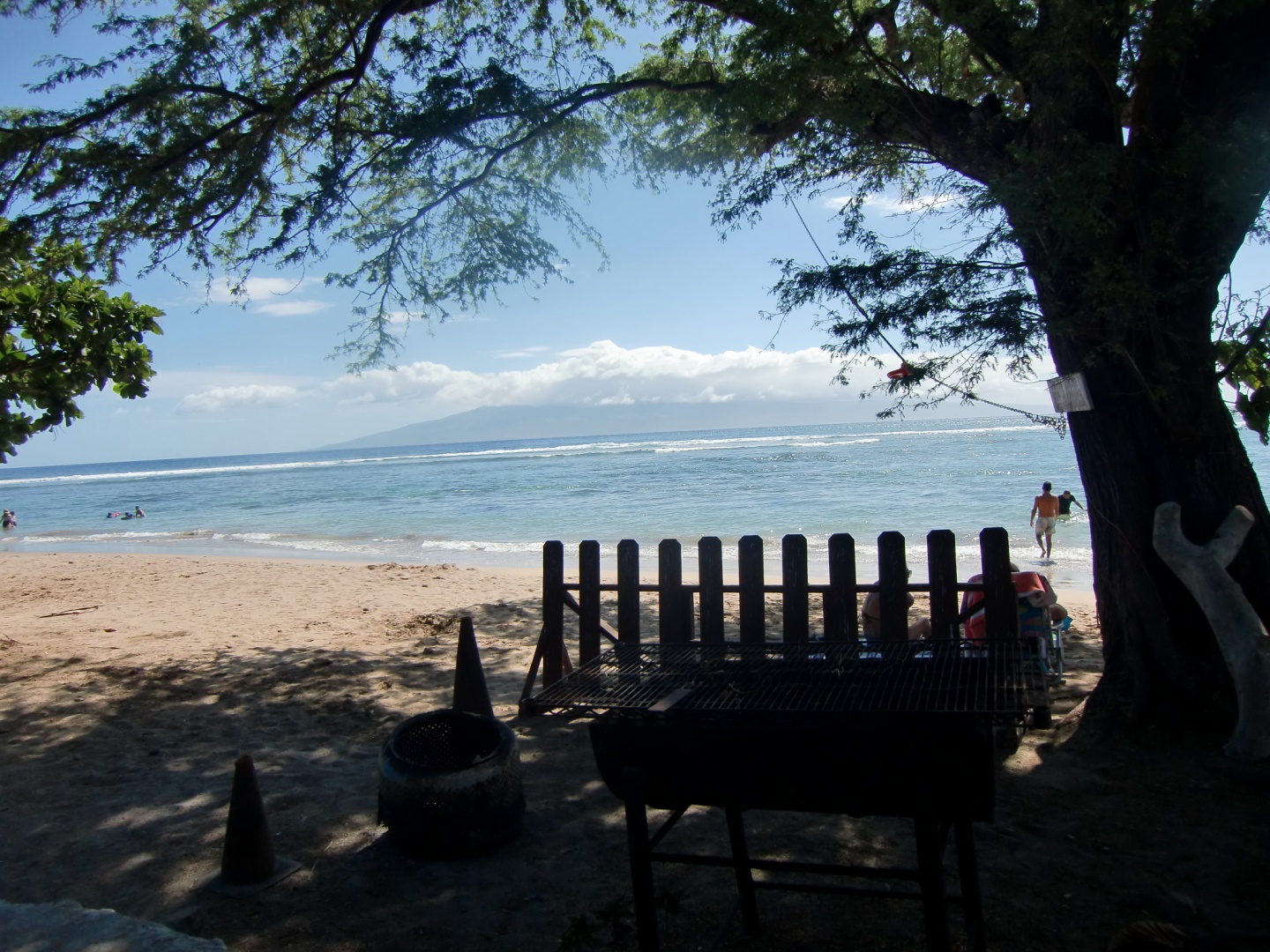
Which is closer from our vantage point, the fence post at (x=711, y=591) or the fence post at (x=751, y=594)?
the fence post at (x=751, y=594)

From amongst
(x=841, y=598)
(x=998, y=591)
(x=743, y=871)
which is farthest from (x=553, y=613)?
(x=743, y=871)

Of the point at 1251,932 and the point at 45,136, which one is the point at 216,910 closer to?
the point at 1251,932

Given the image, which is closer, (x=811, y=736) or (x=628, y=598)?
(x=811, y=736)

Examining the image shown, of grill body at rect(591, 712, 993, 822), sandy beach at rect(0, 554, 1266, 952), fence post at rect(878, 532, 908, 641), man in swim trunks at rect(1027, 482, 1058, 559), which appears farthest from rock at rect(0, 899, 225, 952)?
man in swim trunks at rect(1027, 482, 1058, 559)

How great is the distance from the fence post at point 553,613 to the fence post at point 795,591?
166 cm

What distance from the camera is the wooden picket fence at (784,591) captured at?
5738mm

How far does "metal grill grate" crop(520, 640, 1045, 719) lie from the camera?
2.97m

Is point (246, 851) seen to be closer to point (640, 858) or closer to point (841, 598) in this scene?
point (640, 858)

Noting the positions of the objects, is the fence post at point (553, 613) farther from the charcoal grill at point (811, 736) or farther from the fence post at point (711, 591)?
the charcoal grill at point (811, 736)

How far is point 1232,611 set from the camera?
5090 mm

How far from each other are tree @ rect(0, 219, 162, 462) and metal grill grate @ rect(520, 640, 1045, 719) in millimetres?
6229

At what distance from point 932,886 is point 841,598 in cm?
322

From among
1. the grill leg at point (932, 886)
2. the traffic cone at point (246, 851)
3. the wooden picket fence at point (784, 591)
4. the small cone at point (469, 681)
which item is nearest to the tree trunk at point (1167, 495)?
the wooden picket fence at point (784, 591)

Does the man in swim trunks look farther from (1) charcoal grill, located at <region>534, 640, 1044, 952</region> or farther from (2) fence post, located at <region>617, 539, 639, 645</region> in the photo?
(1) charcoal grill, located at <region>534, 640, 1044, 952</region>
